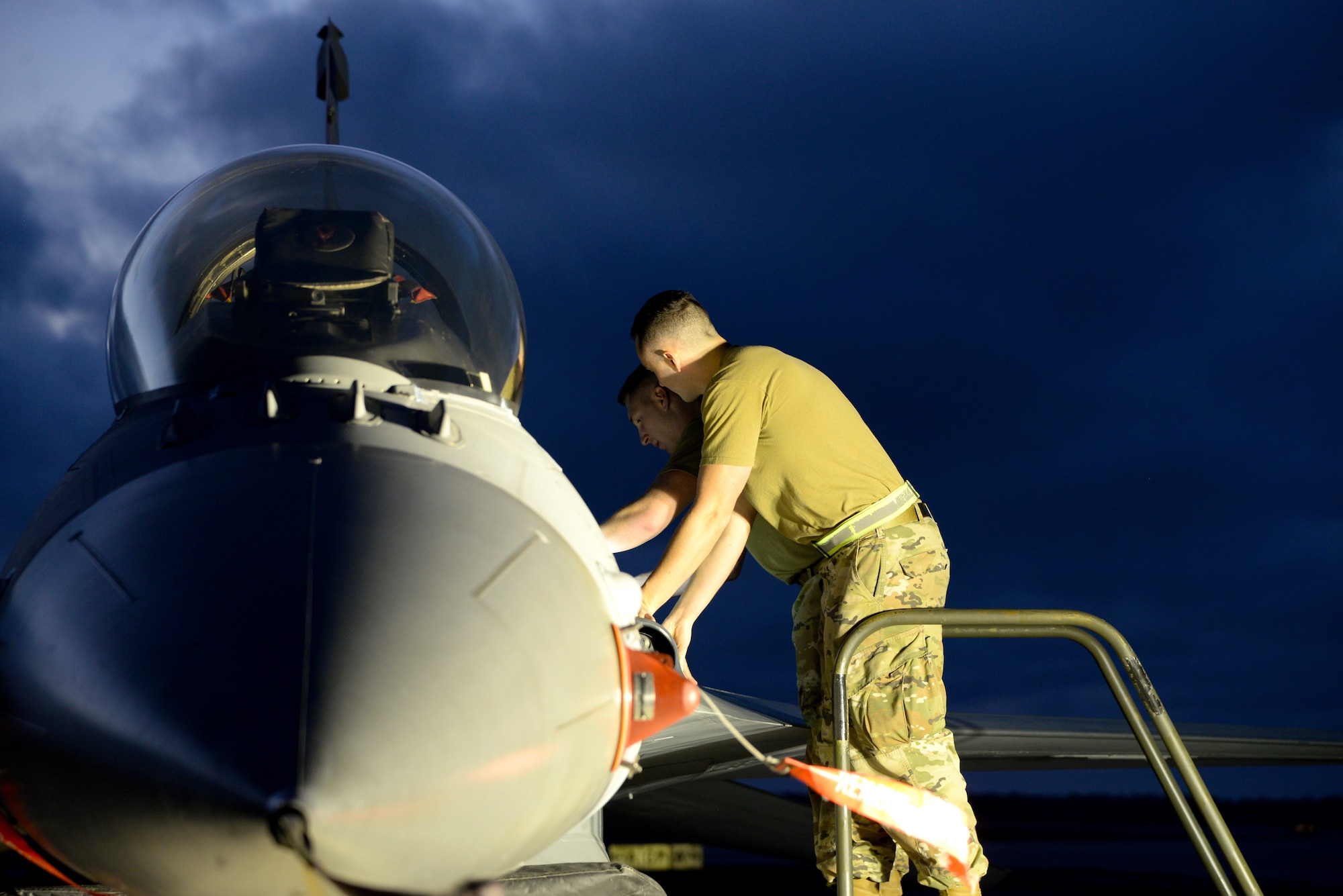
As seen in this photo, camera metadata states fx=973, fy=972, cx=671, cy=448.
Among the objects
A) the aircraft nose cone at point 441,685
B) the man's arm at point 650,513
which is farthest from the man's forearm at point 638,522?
the aircraft nose cone at point 441,685

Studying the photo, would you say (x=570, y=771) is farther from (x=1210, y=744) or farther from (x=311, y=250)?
(x=1210, y=744)

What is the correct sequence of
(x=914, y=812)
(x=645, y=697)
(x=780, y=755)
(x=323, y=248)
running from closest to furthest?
(x=645, y=697), (x=323, y=248), (x=914, y=812), (x=780, y=755)

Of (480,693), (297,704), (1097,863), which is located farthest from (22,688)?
(1097,863)

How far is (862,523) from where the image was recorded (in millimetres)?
3650

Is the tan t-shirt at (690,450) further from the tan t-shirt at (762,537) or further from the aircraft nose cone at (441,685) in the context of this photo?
the aircraft nose cone at (441,685)

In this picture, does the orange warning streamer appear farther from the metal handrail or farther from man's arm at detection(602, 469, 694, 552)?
man's arm at detection(602, 469, 694, 552)

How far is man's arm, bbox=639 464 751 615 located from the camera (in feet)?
10.6

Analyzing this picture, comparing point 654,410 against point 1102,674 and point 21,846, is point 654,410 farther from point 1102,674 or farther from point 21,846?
point 21,846

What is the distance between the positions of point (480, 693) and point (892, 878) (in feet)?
9.21

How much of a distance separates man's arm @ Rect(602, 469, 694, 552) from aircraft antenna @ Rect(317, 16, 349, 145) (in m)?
2.01

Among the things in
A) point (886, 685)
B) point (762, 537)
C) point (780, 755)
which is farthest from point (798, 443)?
point (780, 755)

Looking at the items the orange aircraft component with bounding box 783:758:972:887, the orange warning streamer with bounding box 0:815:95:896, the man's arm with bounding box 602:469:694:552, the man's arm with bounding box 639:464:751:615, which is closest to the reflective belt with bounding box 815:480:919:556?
the man's arm with bounding box 639:464:751:615

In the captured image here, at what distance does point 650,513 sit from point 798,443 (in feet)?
2.36

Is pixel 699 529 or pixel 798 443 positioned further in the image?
pixel 798 443
